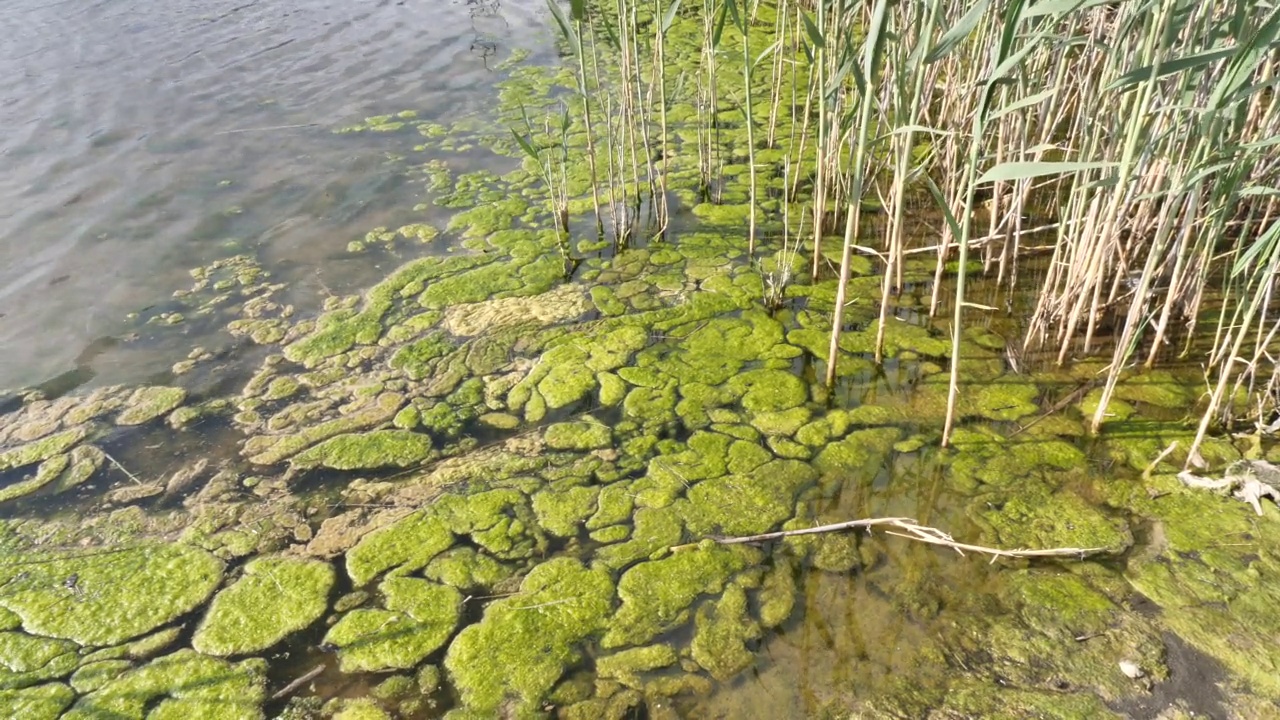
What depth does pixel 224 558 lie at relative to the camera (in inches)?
94.7

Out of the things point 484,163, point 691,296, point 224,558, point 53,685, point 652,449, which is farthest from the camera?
point 484,163

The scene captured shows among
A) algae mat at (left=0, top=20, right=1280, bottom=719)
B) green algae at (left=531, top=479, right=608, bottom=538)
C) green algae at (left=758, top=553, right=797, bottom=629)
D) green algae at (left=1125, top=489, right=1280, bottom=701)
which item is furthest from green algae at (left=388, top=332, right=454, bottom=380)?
green algae at (left=1125, top=489, right=1280, bottom=701)

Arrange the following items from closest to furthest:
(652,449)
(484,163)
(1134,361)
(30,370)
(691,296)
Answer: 1. (652,449)
2. (1134,361)
3. (30,370)
4. (691,296)
5. (484,163)

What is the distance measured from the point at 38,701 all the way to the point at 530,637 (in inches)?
48.4

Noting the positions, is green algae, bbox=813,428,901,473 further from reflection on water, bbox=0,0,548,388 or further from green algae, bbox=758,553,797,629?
reflection on water, bbox=0,0,548,388

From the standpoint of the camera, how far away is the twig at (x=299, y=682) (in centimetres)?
202

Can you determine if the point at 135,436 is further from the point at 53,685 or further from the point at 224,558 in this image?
the point at 53,685

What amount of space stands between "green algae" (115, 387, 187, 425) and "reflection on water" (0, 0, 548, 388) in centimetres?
16

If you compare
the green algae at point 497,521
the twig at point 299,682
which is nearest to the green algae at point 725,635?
the green algae at point 497,521

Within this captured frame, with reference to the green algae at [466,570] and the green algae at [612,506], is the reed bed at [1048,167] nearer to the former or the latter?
the green algae at [612,506]

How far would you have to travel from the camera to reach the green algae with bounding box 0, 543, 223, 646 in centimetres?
221

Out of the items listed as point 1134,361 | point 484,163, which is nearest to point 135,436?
point 484,163

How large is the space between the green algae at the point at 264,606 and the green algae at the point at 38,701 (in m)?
0.30

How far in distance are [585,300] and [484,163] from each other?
5.76 feet
